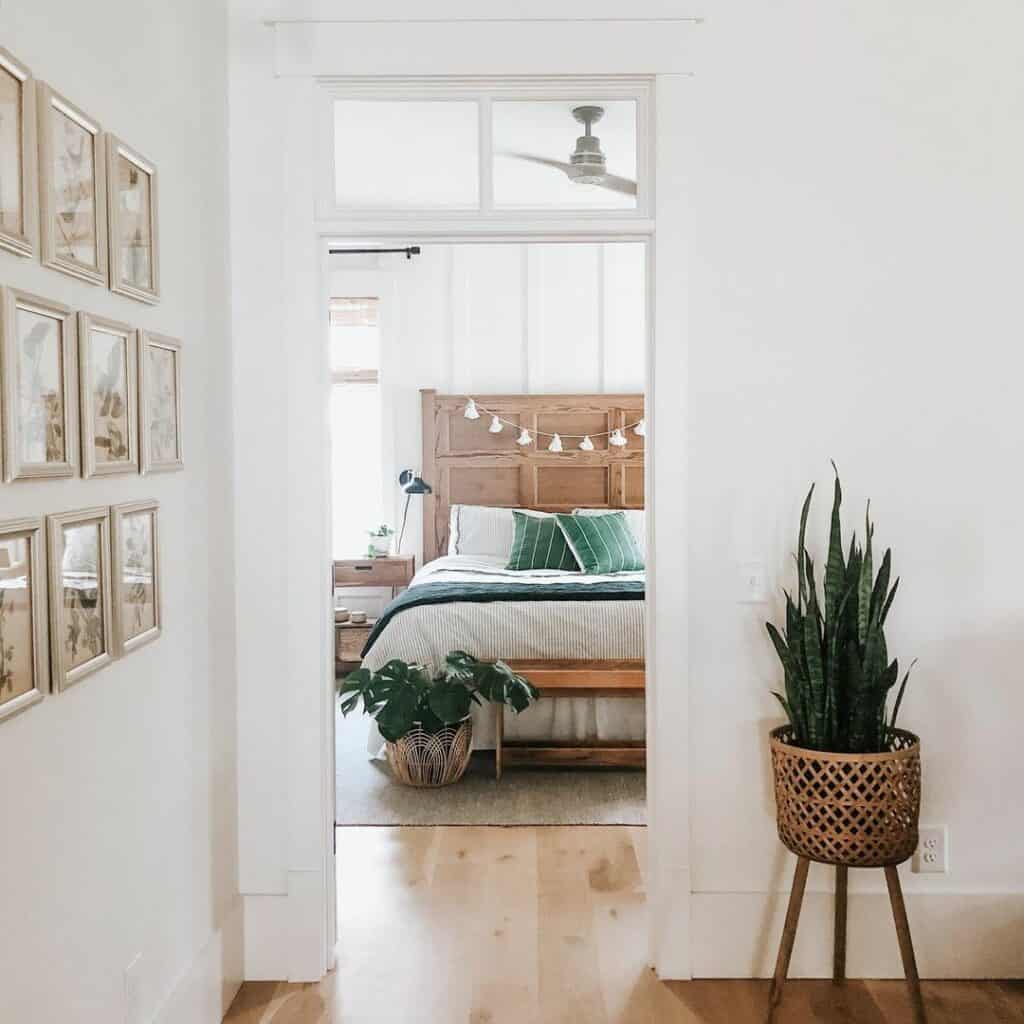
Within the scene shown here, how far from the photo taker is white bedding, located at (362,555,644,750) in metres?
4.43

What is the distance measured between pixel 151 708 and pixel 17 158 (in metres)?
1.09

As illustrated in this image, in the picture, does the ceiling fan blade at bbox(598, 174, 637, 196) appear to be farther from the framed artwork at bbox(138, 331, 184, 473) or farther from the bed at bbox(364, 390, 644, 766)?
the bed at bbox(364, 390, 644, 766)

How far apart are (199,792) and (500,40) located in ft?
6.56

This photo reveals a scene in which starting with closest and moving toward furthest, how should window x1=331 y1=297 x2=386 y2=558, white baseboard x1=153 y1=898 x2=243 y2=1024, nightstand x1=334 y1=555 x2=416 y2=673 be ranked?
white baseboard x1=153 y1=898 x2=243 y2=1024, nightstand x1=334 y1=555 x2=416 y2=673, window x1=331 y1=297 x2=386 y2=558

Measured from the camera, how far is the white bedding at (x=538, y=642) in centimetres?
443

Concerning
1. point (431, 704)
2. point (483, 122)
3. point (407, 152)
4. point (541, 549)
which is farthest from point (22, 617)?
point (541, 549)

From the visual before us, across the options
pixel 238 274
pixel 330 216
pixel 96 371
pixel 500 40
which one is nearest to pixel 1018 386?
pixel 500 40

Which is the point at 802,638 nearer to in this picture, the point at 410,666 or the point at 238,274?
the point at 238,274

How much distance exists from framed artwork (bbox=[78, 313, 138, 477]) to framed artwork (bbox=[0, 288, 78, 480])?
4cm

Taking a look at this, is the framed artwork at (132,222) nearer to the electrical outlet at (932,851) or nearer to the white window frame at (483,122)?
the white window frame at (483,122)

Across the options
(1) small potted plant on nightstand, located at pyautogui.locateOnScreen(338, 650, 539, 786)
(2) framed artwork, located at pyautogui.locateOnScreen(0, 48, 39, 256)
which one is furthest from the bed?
(2) framed artwork, located at pyautogui.locateOnScreen(0, 48, 39, 256)

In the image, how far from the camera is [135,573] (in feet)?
6.56

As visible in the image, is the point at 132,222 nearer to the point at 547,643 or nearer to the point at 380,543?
the point at 547,643

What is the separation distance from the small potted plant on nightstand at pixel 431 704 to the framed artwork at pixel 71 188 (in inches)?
98.5
